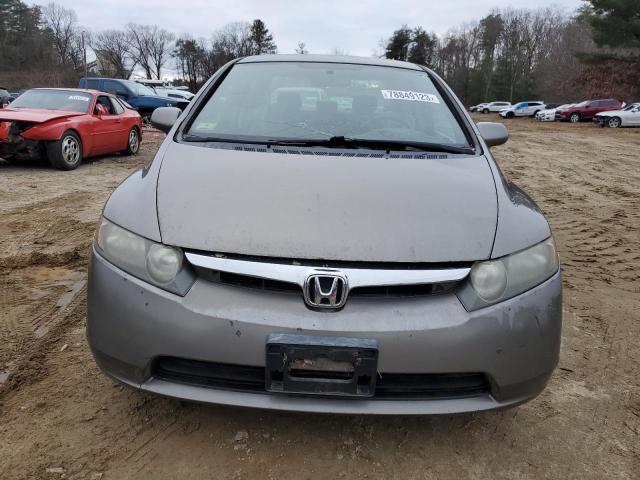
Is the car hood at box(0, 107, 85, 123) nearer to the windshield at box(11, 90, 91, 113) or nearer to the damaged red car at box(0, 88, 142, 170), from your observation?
the damaged red car at box(0, 88, 142, 170)

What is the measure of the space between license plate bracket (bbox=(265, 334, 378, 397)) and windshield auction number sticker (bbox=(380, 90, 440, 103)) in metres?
1.78

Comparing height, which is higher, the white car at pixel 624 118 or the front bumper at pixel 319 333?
the white car at pixel 624 118

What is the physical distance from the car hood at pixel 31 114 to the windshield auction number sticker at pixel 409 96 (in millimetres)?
7027

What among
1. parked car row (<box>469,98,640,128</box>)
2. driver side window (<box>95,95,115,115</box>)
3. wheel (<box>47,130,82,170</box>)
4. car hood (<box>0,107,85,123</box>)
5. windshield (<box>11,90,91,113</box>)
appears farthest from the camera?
parked car row (<box>469,98,640,128</box>)

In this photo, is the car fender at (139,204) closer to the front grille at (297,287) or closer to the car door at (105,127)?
the front grille at (297,287)

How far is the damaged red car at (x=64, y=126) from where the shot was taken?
795cm

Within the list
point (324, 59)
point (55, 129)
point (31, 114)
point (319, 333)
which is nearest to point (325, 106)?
point (324, 59)

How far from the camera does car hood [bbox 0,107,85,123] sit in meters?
7.86

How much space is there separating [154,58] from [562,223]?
89973 mm

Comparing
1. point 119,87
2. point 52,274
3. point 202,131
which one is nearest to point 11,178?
point 52,274

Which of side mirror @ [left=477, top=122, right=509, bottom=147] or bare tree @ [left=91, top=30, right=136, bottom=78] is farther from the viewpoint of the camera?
bare tree @ [left=91, top=30, right=136, bottom=78]

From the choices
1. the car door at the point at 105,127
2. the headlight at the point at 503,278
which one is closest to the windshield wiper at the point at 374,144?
the headlight at the point at 503,278

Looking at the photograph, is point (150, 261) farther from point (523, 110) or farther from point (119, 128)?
point (523, 110)

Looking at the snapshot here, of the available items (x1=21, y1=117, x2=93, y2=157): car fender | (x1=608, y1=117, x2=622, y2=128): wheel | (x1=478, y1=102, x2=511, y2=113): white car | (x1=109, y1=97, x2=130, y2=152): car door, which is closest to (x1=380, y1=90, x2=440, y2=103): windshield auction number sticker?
(x1=21, y1=117, x2=93, y2=157): car fender
